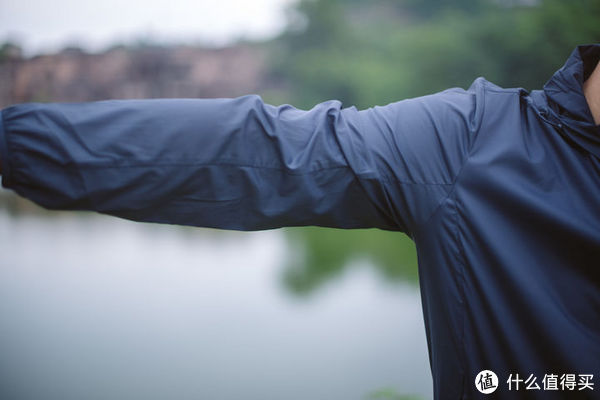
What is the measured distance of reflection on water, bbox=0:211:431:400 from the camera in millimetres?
3922

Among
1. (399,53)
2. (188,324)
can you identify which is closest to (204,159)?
(188,324)

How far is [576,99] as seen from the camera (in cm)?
71

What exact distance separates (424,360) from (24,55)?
4.12m

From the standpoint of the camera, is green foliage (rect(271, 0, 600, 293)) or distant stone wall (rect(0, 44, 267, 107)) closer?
distant stone wall (rect(0, 44, 267, 107))

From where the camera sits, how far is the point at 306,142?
0.67 metres

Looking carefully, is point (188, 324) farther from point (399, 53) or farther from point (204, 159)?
point (399, 53)

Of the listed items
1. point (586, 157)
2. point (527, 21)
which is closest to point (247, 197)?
point (586, 157)

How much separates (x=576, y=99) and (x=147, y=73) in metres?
6.68

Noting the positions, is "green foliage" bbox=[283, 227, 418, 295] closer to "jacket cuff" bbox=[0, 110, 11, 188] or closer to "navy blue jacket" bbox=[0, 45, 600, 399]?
"navy blue jacket" bbox=[0, 45, 600, 399]

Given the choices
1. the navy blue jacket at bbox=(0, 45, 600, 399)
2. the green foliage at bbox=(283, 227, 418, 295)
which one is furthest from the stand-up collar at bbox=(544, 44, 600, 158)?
the green foliage at bbox=(283, 227, 418, 295)

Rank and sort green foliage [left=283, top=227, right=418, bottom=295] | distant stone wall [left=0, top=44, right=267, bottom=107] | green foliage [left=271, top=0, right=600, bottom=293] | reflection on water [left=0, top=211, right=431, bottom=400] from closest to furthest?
reflection on water [left=0, top=211, right=431, bottom=400] < distant stone wall [left=0, top=44, right=267, bottom=107] < green foliage [left=271, top=0, right=600, bottom=293] < green foliage [left=283, top=227, right=418, bottom=295]

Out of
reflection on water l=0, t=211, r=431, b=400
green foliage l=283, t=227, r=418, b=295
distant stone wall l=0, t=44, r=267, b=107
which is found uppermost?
distant stone wall l=0, t=44, r=267, b=107

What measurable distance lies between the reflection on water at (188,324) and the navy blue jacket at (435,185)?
10.0 ft

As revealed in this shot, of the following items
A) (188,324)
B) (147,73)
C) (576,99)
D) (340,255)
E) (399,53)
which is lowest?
(188,324)
